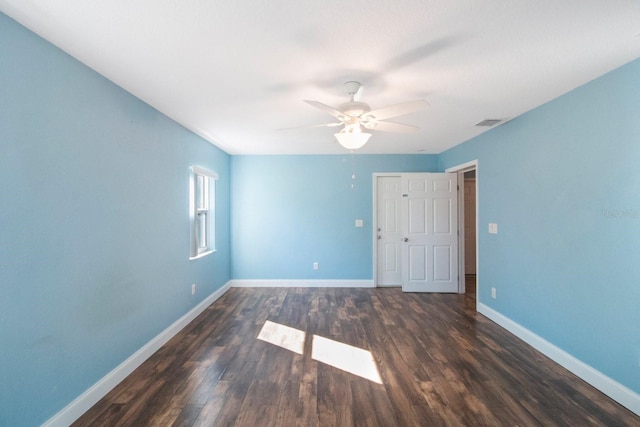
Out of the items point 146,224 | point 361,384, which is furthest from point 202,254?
point 361,384

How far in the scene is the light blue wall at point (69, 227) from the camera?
1480 millimetres

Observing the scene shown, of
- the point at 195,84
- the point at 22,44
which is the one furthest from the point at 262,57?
the point at 22,44

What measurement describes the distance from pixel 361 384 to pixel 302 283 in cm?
290

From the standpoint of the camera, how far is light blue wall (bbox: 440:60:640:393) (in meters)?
1.99

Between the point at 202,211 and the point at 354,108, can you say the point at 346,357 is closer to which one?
the point at 354,108

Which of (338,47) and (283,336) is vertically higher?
(338,47)

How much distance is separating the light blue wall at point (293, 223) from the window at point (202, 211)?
0.72 m

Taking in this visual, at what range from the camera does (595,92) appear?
221 centimetres

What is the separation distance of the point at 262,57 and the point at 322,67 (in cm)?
41

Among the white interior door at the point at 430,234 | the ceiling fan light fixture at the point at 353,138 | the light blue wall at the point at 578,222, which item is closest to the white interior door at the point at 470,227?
the white interior door at the point at 430,234

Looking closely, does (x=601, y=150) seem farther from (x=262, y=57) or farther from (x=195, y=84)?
(x=195, y=84)

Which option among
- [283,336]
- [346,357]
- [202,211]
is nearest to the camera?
[346,357]

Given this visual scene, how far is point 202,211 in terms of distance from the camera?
4.14 metres

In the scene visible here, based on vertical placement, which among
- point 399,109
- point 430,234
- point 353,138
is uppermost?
point 399,109
